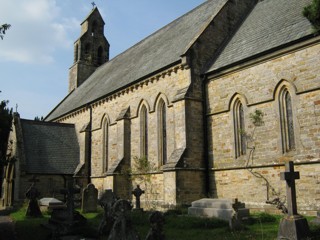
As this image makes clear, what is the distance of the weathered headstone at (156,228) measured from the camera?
341 inches

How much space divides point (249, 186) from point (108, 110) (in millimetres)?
13508

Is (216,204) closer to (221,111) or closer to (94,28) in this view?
(221,111)

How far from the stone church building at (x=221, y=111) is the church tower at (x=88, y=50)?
1573cm

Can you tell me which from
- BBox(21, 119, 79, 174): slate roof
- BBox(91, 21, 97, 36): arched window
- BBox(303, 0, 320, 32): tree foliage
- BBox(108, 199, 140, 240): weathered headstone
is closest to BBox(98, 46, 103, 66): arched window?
BBox(91, 21, 97, 36): arched window

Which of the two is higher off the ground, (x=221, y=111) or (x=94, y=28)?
(x=94, y=28)

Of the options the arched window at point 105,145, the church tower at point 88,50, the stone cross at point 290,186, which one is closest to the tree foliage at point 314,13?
the stone cross at point 290,186

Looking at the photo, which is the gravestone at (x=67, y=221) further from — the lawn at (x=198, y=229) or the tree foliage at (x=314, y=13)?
the tree foliage at (x=314, y=13)

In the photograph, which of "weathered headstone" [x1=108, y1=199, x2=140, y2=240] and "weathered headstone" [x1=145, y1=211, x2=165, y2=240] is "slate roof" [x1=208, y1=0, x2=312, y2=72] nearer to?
"weathered headstone" [x1=145, y1=211, x2=165, y2=240]

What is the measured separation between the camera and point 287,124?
600 inches

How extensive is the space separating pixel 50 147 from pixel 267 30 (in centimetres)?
2009

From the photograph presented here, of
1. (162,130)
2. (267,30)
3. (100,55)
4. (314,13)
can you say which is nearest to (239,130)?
(267,30)

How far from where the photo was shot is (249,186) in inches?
635

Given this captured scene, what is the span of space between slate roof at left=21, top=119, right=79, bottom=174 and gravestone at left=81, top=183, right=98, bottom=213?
8.22 m

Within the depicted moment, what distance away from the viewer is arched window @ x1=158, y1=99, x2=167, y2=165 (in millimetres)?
21156
